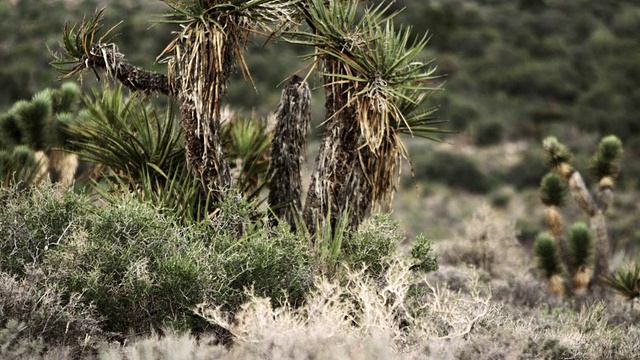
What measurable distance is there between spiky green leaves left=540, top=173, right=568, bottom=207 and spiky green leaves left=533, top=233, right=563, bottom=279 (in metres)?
0.73

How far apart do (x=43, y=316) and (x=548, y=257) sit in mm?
8159

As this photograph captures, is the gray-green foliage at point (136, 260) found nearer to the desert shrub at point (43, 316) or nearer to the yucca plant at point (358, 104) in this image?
the desert shrub at point (43, 316)

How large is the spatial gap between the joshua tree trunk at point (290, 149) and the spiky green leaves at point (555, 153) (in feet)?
16.7

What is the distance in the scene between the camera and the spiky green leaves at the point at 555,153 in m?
12.6

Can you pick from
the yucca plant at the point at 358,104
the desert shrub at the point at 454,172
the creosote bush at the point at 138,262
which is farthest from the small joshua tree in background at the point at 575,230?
the desert shrub at the point at 454,172

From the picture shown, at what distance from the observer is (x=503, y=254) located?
43.6ft

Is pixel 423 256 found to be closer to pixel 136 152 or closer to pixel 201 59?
pixel 201 59

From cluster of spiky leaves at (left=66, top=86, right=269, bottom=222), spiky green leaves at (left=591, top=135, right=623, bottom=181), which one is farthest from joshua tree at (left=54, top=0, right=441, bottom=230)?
spiky green leaves at (left=591, top=135, right=623, bottom=181)

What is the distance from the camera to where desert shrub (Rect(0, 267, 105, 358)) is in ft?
20.2

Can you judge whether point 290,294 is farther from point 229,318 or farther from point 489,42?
point 489,42

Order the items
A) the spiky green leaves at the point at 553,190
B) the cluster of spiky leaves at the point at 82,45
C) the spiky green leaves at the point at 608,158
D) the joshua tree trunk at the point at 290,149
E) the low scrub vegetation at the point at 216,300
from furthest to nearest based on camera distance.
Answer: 1. the spiky green leaves at the point at 553,190
2. the spiky green leaves at the point at 608,158
3. the joshua tree trunk at the point at 290,149
4. the cluster of spiky leaves at the point at 82,45
5. the low scrub vegetation at the point at 216,300

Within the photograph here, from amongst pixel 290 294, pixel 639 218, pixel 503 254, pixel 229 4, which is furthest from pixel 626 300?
pixel 639 218

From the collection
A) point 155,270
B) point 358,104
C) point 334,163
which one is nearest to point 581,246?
point 334,163

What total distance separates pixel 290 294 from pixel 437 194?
843 inches
